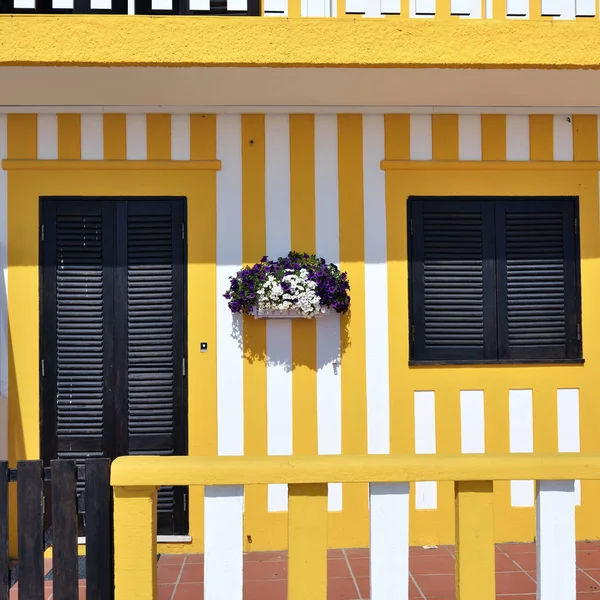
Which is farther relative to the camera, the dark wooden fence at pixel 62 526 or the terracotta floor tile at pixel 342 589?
the terracotta floor tile at pixel 342 589

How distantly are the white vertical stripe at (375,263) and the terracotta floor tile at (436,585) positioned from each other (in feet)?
3.14

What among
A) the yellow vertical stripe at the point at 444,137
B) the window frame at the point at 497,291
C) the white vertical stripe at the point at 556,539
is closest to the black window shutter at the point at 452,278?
the window frame at the point at 497,291

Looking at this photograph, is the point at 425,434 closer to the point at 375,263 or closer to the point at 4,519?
the point at 375,263

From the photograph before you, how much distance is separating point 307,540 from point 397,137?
10.8 feet

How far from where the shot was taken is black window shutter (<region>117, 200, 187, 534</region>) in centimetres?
482

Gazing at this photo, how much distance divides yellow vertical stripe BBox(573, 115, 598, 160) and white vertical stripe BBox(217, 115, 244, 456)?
2539mm

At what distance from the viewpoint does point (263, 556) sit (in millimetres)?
4691

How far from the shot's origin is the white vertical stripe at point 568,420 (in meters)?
4.90

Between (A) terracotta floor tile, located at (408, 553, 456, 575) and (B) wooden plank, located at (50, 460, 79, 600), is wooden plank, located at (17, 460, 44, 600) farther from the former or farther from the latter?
(A) terracotta floor tile, located at (408, 553, 456, 575)

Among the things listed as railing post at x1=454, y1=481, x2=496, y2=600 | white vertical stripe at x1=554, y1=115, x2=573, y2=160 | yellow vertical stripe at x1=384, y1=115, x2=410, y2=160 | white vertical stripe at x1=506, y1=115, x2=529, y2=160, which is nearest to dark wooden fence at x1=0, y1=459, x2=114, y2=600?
railing post at x1=454, y1=481, x2=496, y2=600

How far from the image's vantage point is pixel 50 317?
15.8 ft

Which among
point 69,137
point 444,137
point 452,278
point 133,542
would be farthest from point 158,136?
point 133,542

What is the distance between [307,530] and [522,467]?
85cm

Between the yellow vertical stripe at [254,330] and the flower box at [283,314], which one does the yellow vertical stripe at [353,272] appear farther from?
the yellow vertical stripe at [254,330]
